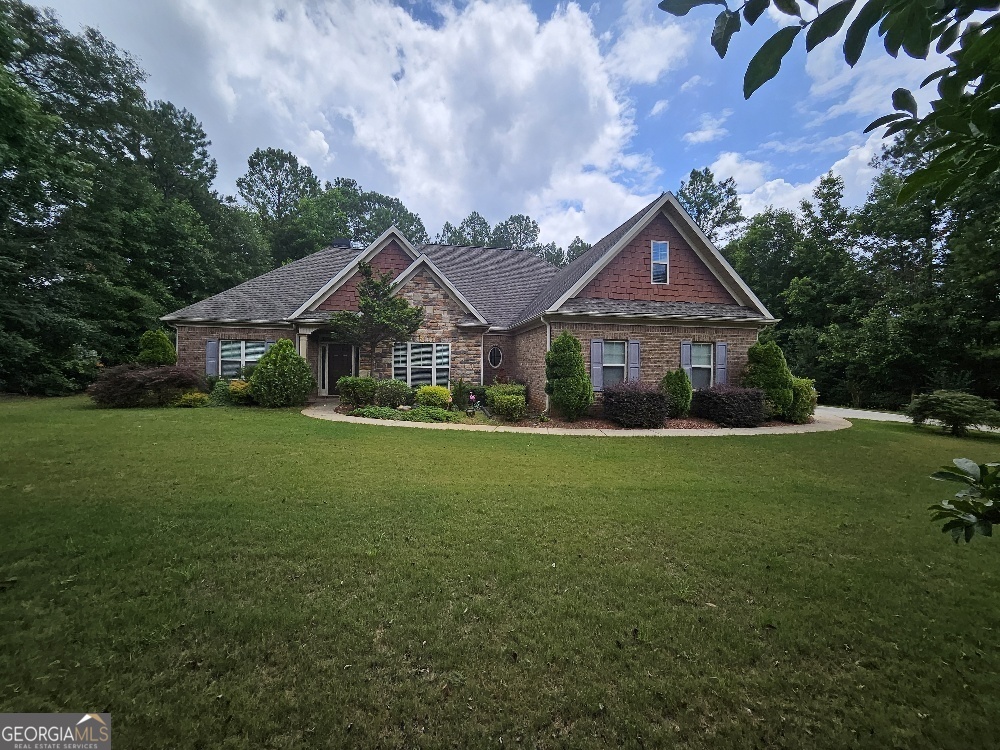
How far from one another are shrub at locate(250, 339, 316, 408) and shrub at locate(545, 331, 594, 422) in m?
8.31

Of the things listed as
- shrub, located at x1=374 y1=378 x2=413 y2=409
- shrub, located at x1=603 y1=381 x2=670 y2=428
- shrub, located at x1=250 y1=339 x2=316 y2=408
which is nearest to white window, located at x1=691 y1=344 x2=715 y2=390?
shrub, located at x1=603 y1=381 x2=670 y2=428

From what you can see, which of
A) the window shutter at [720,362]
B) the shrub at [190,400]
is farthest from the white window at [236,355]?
the window shutter at [720,362]

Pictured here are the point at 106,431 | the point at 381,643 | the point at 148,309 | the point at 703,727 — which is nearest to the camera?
the point at 703,727

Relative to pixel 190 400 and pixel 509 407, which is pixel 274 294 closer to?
pixel 190 400

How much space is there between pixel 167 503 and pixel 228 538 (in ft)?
4.99

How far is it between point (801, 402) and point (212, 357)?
21.4 meters

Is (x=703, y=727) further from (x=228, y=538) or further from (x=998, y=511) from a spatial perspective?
(x=228, y=538)

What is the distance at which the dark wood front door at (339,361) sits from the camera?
1705 cm

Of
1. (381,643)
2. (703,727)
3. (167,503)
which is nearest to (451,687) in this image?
(381,643)

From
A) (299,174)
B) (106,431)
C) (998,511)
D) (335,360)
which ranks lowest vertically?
(106,431)

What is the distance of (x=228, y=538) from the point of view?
3838 mm

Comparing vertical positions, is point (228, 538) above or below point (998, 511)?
below

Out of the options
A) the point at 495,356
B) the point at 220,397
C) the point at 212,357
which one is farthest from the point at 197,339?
the point at 495,356

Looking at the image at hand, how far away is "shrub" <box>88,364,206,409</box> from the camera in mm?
12500
